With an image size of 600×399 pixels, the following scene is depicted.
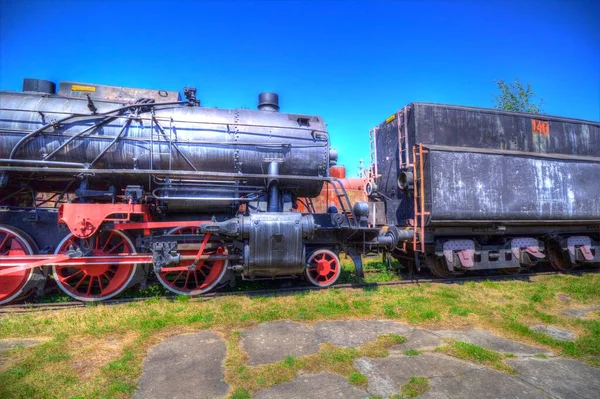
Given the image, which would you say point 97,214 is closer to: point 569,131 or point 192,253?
point 192,253

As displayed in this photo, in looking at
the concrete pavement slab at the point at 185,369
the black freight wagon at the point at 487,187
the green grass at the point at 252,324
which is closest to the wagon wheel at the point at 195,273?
the green grass at the point at 252,324

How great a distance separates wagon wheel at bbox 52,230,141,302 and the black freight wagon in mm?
6000

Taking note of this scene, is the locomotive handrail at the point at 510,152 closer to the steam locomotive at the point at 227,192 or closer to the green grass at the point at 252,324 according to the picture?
the steam locomotive at the point at 227,192

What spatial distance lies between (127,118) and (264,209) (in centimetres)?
311

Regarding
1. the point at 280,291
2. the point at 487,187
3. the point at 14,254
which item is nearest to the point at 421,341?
the point at 280,291

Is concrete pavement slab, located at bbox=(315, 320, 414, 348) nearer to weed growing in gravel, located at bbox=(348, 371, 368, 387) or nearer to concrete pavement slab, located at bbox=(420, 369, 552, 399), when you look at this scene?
weed growing in gravel, located at bbox=(348, 371, 368, 387)

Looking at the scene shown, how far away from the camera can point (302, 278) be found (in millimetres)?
7270

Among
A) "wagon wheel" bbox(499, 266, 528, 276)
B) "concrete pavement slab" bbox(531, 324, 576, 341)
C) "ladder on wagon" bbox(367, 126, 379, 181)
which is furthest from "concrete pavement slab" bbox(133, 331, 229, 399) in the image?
"wagon wheel" bbox(499, 266, 528, 276)

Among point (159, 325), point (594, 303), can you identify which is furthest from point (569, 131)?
point (159, 325)

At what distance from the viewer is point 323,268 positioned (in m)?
6.88

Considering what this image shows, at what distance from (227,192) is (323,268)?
263cm

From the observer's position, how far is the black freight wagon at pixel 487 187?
23.4ft

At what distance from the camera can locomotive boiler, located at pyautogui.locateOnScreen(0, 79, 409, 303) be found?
568cm

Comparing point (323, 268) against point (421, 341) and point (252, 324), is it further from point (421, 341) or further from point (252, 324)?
point (421, 341)
